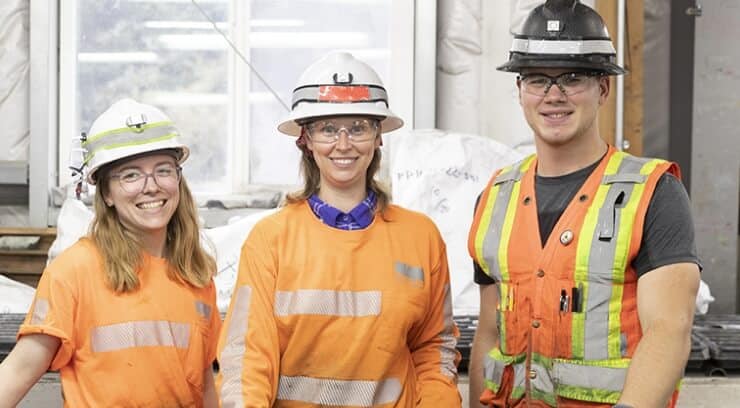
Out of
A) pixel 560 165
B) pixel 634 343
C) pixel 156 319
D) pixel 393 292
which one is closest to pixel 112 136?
pixel 156 319

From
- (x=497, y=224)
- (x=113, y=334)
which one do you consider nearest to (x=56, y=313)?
(x=113, y=334)

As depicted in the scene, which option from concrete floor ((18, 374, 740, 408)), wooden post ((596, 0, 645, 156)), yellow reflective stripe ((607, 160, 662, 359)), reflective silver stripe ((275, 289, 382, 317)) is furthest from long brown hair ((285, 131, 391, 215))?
wooden post ((596, 0, 645, 156))

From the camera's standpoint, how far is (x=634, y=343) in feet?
8.58

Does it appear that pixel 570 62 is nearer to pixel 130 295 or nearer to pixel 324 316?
pixel 324 316

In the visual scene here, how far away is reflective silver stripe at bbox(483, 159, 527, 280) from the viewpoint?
9.29 feet

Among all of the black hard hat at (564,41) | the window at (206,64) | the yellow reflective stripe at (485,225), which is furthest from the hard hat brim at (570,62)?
the window at (206,64)

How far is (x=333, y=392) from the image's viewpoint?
2889 mm

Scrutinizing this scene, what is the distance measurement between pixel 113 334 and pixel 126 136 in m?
0.51

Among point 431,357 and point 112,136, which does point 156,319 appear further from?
point 431,357

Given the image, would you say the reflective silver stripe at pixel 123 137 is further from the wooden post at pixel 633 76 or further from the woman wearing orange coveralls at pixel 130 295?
the wooden post at pixel 633 76

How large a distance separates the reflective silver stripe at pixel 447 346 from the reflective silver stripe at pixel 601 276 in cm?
46

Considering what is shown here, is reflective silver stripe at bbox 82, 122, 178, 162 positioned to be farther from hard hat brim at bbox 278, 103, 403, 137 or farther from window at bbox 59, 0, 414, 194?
window at bbox 59, 0, 414, 194

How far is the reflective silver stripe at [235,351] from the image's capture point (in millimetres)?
2744

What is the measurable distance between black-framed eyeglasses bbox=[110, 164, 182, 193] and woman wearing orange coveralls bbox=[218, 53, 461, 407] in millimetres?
310
